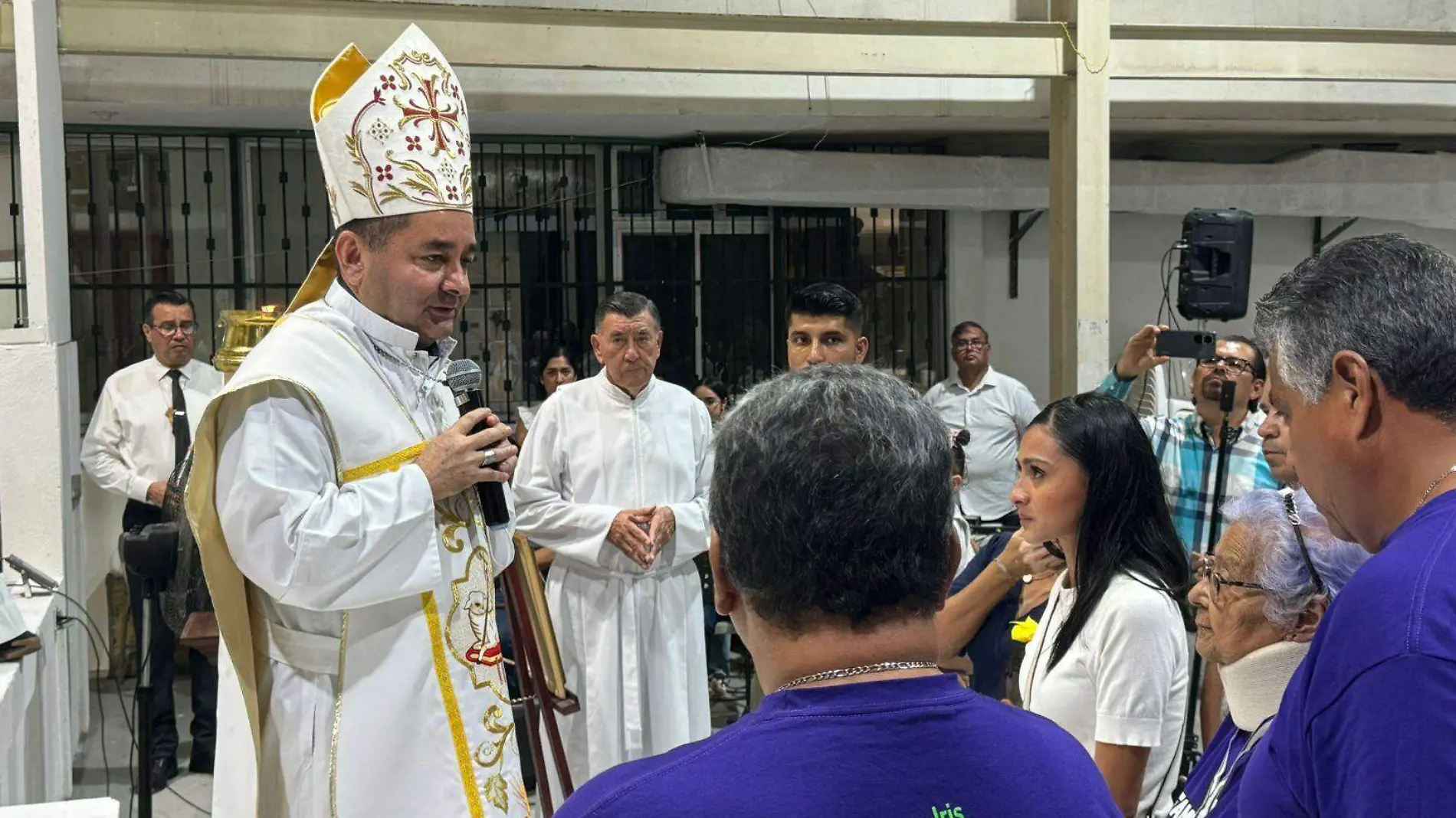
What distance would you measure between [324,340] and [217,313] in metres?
4.93

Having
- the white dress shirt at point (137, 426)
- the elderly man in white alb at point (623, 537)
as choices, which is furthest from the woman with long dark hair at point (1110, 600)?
the white dress shirt at point (137, 426)

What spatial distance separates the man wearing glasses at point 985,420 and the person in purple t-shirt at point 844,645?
5.60 meters

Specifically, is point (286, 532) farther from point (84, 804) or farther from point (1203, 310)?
point (1203, 310)

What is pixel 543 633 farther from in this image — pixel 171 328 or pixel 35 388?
pixel 171 328

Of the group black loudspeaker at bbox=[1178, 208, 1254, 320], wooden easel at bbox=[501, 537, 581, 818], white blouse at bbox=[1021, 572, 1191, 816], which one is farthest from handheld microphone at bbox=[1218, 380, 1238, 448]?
wooden easel at bbox=[501, 537, 581, 818]

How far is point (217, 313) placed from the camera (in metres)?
6.74

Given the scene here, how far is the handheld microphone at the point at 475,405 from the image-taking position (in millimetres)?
2260

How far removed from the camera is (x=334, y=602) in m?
2.03

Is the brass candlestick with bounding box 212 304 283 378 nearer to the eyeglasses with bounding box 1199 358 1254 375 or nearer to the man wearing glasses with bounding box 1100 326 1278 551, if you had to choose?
the man wearing glasses with bounding box 1100 326 1278 551

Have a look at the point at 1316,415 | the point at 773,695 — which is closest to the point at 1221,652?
the point at 1316,415

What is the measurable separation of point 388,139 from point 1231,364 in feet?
9.67

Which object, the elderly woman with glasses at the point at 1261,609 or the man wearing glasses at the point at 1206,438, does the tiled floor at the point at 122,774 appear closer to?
the man wearing glasses at the point at 1206,438

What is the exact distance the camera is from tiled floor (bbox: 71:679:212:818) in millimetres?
4258

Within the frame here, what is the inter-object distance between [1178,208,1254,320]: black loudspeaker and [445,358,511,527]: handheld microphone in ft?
11.3
